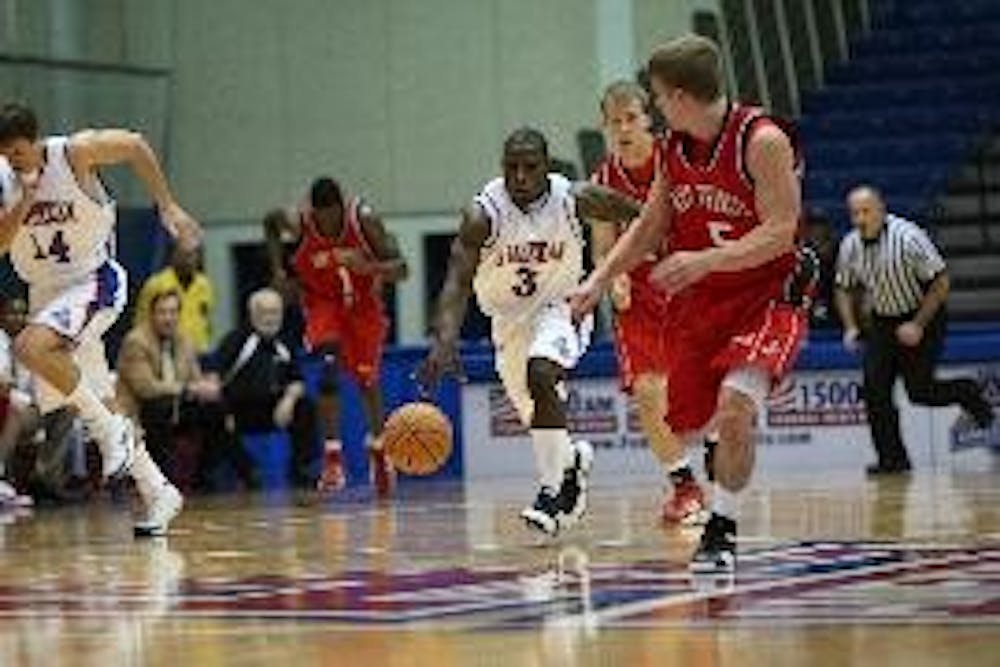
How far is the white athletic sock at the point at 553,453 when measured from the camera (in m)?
10.4

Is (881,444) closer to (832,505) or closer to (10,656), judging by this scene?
(832,505)

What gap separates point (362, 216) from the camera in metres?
16.3

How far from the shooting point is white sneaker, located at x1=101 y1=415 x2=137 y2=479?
11.6 meters

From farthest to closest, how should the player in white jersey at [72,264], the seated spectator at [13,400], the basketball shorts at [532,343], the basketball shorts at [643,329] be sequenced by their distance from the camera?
1. the seated spectator at [13,400]
2. the basketball shorts at [643,329]
3. the player in white jersey at [72,264]
4. the basketball shorts at [532,343]

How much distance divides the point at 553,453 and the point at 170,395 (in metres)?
7.99

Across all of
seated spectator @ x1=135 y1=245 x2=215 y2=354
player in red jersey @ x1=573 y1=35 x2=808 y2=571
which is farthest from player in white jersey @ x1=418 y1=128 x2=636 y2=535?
seated spectator @ x1=135 y1=245 x2=215 y2=354

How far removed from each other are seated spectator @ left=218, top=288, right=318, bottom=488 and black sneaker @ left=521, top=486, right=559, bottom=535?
8.36 metres

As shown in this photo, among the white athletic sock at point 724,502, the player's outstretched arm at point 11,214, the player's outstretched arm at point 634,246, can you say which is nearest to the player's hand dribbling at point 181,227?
the player's outstretched arm at point 11,214

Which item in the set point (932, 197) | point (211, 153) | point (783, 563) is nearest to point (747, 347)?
point (783, 563)

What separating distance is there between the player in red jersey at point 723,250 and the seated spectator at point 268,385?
1044 cm

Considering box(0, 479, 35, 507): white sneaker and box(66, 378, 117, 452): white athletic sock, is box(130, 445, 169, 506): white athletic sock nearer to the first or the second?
box(66, 378, 117, 452): white athletic sock

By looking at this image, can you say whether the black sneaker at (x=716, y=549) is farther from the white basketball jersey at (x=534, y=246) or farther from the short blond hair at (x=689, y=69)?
the white basketball jersey at (x=534, y=246)

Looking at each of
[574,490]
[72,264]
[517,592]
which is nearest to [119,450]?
[72,264]

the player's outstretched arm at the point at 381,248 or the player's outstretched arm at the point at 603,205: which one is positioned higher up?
the player's outstretched arm at the point at 381,248
